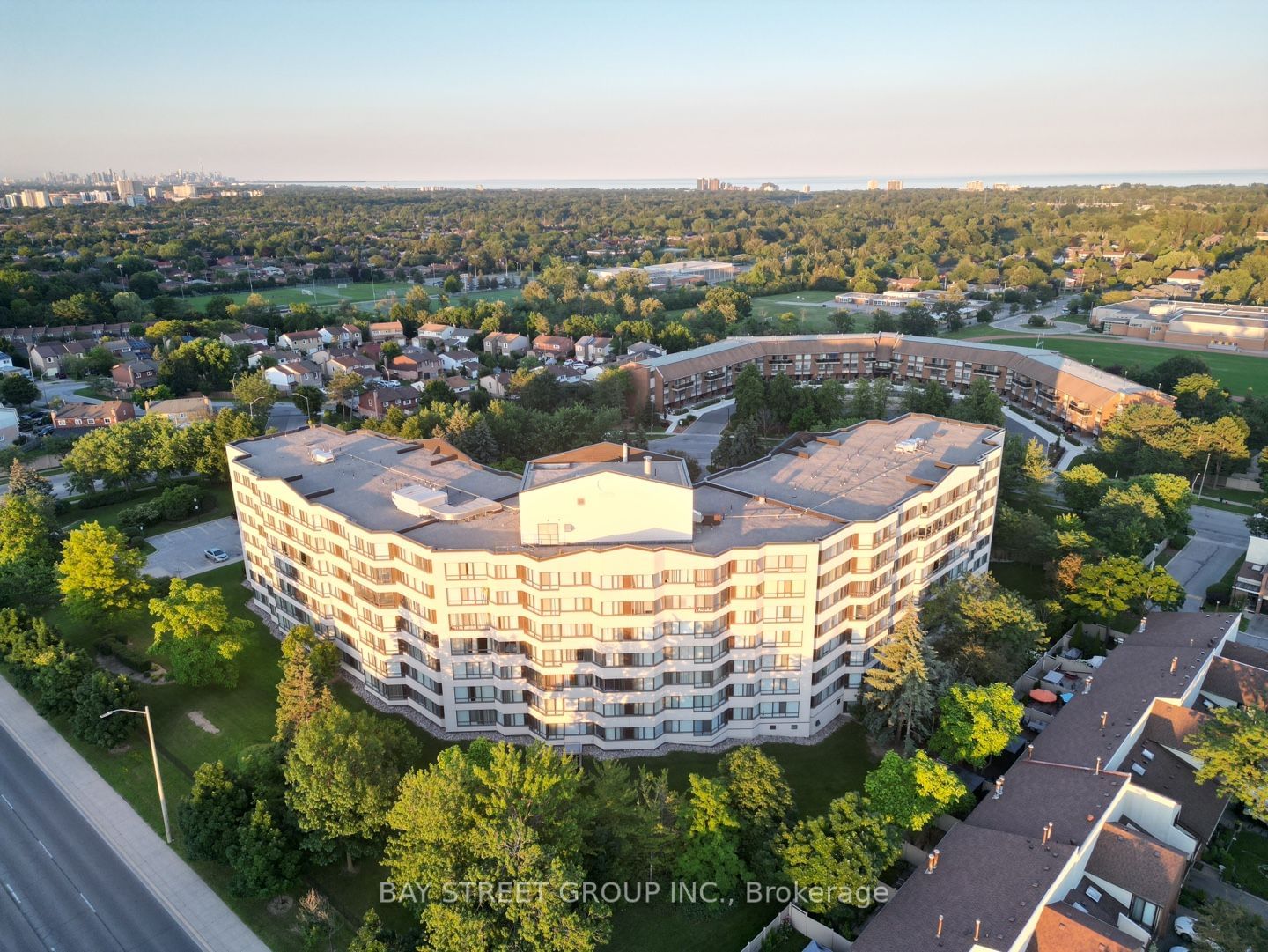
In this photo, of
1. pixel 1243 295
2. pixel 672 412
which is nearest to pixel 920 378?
pixel 672 412

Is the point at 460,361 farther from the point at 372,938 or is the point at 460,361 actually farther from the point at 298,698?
the point at 372,938

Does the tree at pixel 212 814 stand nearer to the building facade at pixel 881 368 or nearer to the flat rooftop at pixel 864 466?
the flat rooftop at pixel 864 466

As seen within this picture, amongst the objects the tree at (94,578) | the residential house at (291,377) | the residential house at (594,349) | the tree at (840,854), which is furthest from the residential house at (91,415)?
the tree at (840,854)

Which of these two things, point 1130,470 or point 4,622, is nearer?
point 4,622

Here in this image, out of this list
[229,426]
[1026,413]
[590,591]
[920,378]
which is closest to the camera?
[590,591]

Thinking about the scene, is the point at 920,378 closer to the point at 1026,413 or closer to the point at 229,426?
the point at 1026,413

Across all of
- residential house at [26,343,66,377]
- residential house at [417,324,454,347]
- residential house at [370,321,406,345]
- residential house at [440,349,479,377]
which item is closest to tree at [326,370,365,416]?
residential house at [440,349,479,377]
